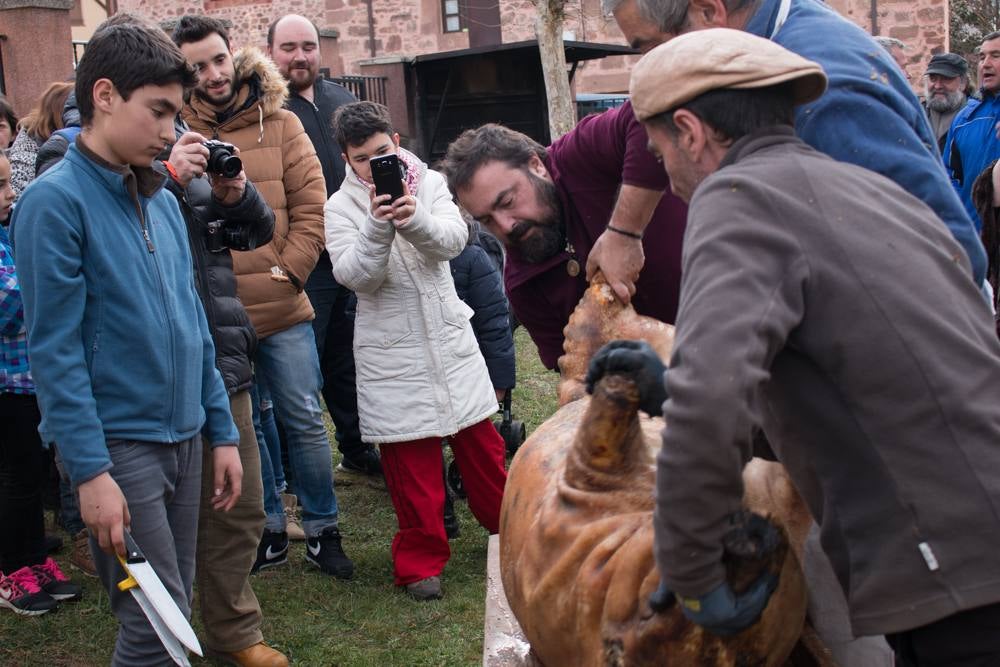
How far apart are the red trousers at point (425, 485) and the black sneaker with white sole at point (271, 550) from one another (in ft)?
2.06

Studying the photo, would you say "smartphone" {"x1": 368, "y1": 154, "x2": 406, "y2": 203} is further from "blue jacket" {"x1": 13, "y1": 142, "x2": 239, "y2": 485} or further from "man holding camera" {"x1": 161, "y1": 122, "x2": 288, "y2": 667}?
"blue jacket" {"x1": 13, "y1": 142, "x2": 239, "y2": 485}

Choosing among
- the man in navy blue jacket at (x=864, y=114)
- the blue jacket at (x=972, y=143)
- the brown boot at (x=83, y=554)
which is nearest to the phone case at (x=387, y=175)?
the man in navy blue jacket at (x=864, y=114)

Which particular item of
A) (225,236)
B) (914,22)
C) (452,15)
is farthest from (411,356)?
(452,15)

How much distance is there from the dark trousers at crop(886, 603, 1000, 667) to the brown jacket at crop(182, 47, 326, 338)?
331cm

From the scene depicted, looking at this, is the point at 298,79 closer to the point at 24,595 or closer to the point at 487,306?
the point at 487,306

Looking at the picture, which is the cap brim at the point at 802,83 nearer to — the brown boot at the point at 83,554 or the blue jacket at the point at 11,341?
the blue jacket at the point at 11,341

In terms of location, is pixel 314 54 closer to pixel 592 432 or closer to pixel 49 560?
pixel 49 560

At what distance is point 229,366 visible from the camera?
12.3 ft

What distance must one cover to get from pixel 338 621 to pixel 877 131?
3.11m

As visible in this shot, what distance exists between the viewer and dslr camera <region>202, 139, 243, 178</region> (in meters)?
3.62

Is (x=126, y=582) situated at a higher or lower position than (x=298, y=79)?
lower

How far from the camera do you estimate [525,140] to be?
3406 millimetres

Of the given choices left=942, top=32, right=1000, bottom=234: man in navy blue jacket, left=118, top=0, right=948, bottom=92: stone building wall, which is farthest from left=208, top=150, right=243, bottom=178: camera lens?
left=118, top=0, right=948, bottom=92: stone building wall

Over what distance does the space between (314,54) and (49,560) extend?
2994mm
